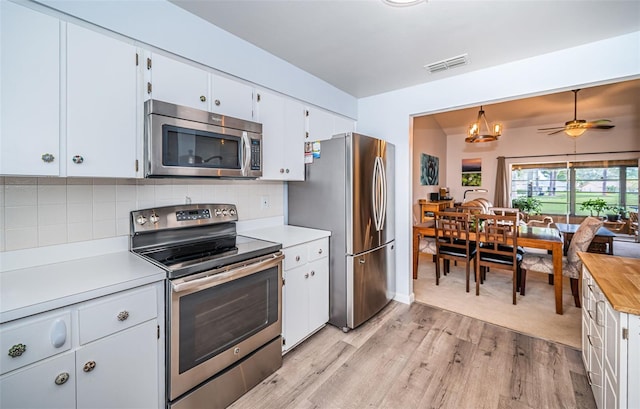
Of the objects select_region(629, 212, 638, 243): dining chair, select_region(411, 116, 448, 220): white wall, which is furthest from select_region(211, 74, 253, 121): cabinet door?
select_region(629, 212, 638, 243): dining chair

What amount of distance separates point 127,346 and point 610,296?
89.0 inches

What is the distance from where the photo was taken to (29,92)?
1.26 meters

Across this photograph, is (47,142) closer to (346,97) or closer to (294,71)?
(294,71)

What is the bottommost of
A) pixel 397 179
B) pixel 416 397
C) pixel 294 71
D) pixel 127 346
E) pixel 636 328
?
pixel 416 397

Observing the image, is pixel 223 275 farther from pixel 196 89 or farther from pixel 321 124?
pixel 321 124

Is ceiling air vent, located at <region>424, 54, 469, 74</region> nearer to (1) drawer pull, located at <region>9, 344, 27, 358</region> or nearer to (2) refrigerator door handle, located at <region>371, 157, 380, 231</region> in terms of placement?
(2) refrigerator door handle, located at <region>371, 157, 380, 231</region>

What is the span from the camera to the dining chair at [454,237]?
354 cm

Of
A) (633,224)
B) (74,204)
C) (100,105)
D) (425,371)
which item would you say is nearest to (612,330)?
(425,371)

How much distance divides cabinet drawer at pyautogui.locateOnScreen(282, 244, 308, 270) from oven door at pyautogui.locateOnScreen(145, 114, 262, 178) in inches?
25.1

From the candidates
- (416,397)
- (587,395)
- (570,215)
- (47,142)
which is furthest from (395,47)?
(570,215)

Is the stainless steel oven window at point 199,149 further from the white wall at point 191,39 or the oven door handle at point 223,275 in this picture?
the oven door handle at point 223,275

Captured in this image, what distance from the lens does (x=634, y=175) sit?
5.93 metres

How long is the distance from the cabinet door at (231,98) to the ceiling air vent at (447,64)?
1.70 m

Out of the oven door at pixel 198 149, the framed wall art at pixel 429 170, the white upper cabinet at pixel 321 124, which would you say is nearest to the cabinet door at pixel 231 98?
the oven door at pixel 198 149
